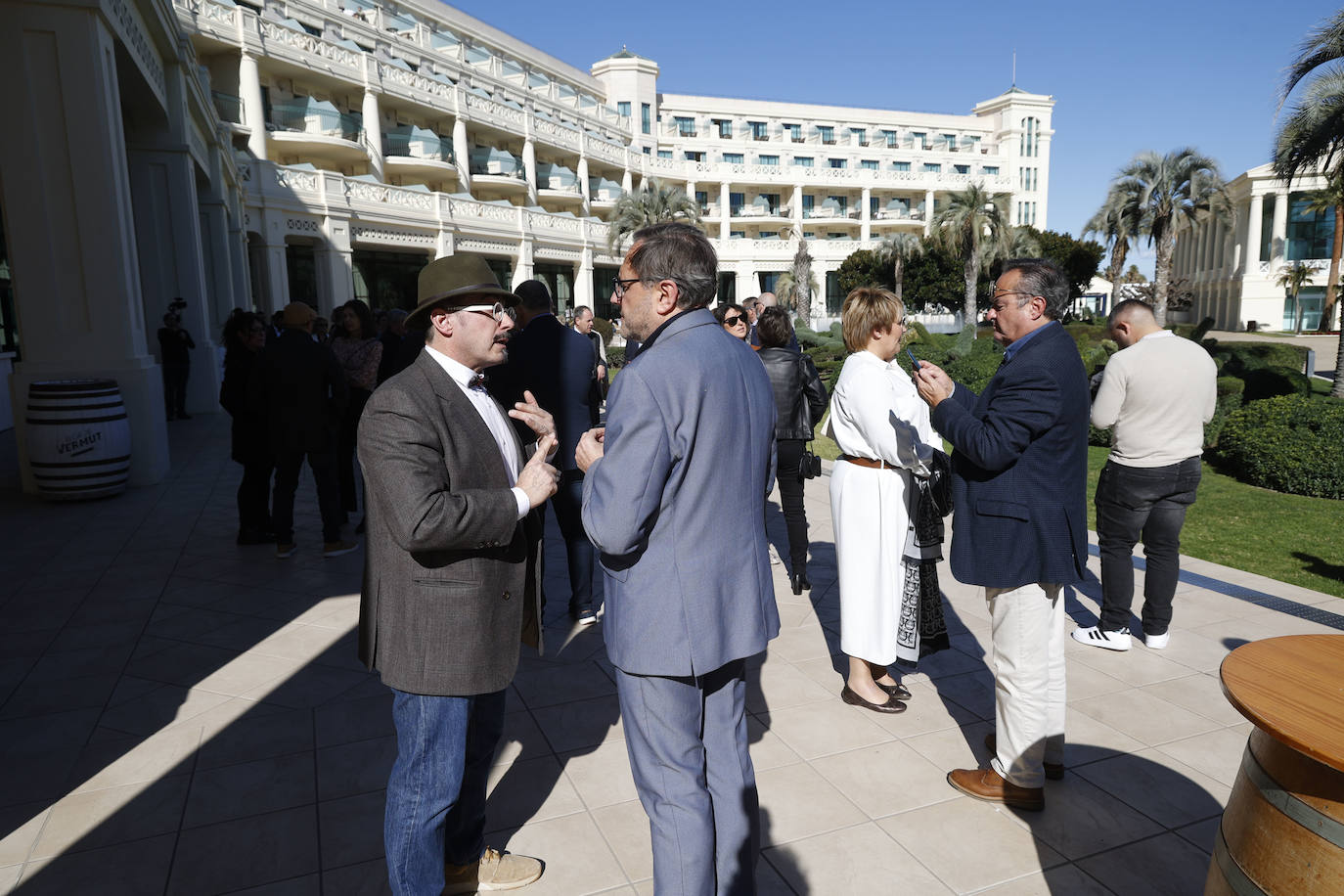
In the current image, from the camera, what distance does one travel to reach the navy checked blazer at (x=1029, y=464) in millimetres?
2916

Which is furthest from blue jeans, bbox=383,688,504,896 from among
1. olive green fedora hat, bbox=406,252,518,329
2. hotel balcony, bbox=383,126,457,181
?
hotel balcony, bbox=383,126,457,181

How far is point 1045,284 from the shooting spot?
304cm

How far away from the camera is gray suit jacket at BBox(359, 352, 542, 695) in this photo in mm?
2121

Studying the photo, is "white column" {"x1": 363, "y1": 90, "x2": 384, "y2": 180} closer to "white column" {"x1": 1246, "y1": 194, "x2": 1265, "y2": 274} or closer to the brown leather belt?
the brown leather belt

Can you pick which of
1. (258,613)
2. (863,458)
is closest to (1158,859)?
(863,458)

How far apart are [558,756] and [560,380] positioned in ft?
7.15

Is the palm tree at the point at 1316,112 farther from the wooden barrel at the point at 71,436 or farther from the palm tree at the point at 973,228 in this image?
the palm tree at the point at 973,228

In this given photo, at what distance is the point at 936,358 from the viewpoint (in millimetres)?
20641

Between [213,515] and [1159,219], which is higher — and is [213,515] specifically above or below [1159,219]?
below

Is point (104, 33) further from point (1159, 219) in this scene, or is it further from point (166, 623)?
point (1159, 219)

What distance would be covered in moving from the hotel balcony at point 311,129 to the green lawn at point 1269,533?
91.7 ft

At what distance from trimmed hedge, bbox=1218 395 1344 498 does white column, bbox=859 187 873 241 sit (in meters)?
50.9

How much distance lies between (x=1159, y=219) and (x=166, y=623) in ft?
149

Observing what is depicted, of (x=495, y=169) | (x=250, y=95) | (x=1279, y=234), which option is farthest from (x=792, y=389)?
(x=1279, y=234)
